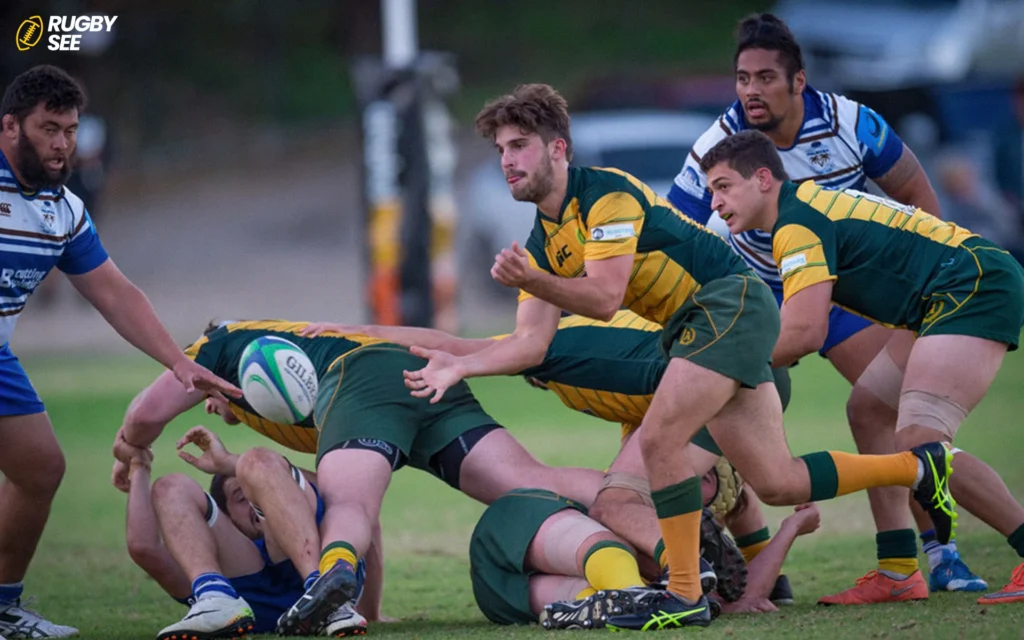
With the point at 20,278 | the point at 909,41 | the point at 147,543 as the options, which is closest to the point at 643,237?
the point at 147,543

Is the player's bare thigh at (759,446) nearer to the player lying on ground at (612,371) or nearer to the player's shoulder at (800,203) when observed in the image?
the player lying on ground at (612,371)

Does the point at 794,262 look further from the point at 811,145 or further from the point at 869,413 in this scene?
the point at 811,145

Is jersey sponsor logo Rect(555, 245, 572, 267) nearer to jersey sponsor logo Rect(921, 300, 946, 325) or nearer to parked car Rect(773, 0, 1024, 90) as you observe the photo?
jersey sponsor logo Rect(921, 300, 946, 325)

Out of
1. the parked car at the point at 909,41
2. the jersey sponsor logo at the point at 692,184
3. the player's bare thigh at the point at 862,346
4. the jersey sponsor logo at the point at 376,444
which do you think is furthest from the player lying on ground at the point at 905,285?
the parked car at the point at 909,41

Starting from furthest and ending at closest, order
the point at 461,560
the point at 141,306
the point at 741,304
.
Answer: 1. the point at 461,560
2. the point at 141,306
3. the point at 741,304

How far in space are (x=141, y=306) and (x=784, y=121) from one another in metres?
2.89

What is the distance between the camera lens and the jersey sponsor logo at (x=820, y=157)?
6375 millimetres

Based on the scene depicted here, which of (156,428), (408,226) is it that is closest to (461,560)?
(156,428)

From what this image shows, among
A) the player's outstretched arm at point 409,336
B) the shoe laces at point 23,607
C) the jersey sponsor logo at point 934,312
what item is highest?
the jersey sponsor logo at point 934,312

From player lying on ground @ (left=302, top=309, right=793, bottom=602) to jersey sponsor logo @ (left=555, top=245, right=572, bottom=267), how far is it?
12.2 inches

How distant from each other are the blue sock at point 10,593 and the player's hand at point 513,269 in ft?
7.80

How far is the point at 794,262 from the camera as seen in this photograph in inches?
209

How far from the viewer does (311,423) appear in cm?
600

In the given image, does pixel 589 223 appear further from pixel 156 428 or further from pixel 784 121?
pixel 156 428
